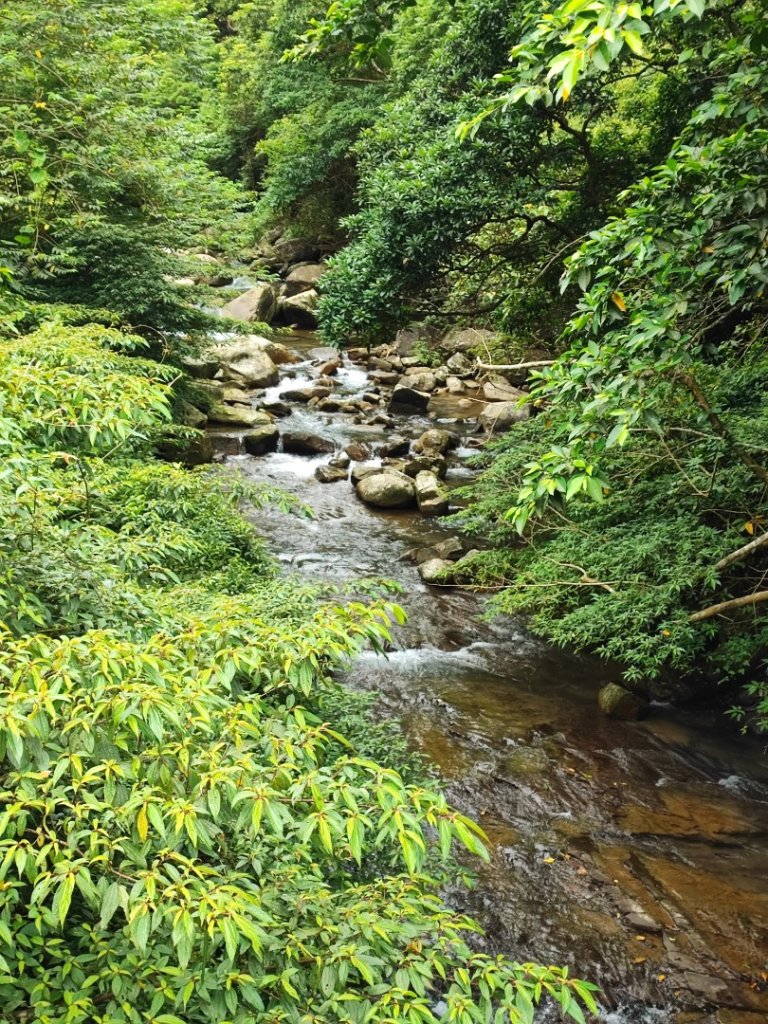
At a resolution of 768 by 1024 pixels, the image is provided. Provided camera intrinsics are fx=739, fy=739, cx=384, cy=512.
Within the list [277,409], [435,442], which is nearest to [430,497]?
[435,442]

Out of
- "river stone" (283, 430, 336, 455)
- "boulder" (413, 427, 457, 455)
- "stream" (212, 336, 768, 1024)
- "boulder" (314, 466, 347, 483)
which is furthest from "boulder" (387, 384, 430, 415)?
"stream" (212, 336, 768, 1024)

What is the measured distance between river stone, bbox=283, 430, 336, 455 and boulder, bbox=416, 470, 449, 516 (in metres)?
2.51

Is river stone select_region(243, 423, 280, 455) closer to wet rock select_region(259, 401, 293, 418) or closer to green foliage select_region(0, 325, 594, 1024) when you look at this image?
wet rock select_region(259, 401, 293, 418)

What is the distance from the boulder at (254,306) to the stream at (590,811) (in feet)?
40.4

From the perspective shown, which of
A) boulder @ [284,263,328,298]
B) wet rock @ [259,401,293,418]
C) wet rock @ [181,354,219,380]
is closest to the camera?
wet rock @ [181,354,219,380]

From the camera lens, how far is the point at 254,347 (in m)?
17.8

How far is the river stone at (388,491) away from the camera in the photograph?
37.9ft

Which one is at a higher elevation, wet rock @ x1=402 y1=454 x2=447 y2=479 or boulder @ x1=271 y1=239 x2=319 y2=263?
boulder @ x1=271 y1=239 x2=319 y2=263

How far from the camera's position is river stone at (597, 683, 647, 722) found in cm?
664

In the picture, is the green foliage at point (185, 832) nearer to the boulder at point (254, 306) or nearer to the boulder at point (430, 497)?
the boulder at point (430, 497)

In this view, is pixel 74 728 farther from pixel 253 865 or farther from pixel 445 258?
pixel 445 258

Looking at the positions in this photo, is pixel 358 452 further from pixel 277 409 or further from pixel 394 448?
pixel 277 409

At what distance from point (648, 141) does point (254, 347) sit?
11.4 meters

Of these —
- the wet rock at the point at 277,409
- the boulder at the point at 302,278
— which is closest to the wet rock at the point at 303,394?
the wet rock at the point at 277,409
